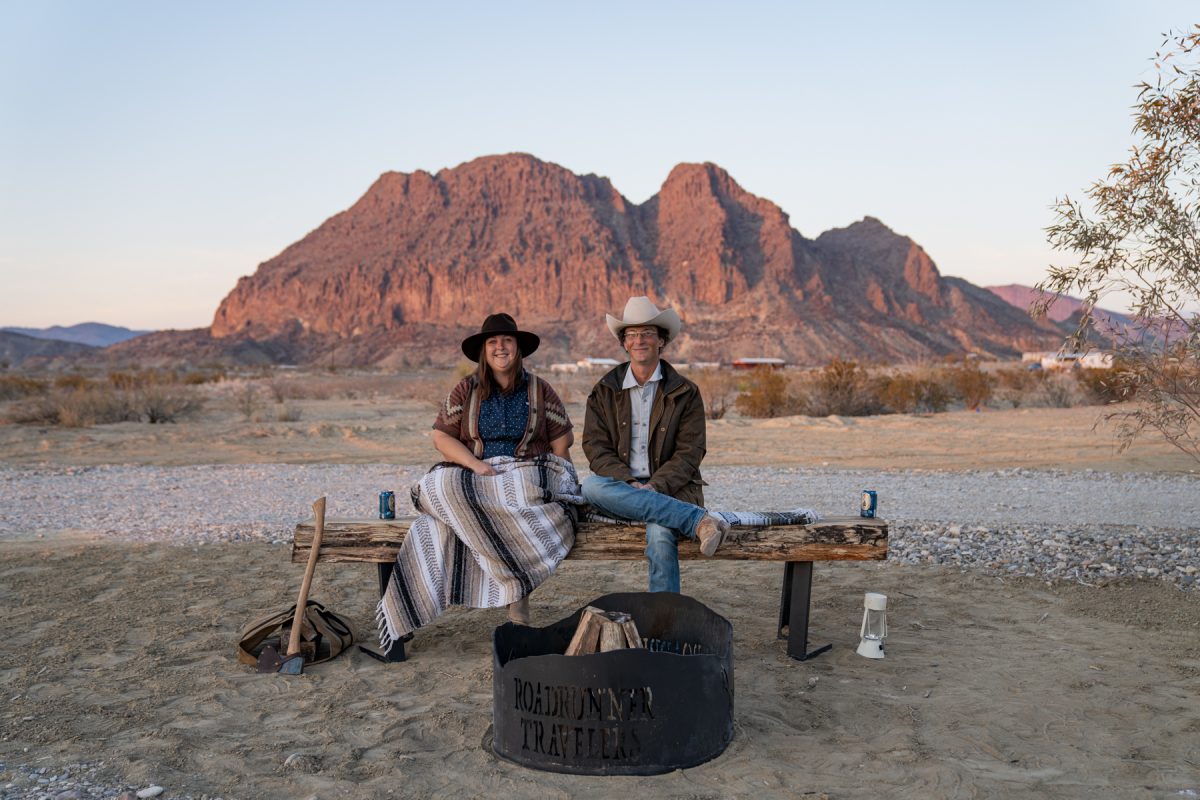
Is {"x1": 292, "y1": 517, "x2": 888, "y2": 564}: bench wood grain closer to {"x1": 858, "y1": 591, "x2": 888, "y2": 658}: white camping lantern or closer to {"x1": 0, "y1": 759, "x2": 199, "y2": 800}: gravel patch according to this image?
{"x1": 858, "y1": 591, "x2": 888, "y2": 658}: white camping lantern

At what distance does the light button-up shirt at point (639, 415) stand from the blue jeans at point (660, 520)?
1.10ft

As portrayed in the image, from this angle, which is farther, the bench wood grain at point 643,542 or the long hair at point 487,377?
the long hair at point 487,377

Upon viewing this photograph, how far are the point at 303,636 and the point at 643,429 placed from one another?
215 centimetres

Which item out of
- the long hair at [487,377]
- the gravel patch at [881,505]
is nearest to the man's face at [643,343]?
the long hair at [487,377]

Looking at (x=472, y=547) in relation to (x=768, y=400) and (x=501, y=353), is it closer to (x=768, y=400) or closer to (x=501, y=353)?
(x=501, y=353)

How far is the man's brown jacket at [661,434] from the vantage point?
5168 mm

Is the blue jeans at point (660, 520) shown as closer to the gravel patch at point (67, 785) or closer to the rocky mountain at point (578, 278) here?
the gravel patch at point (67, 785)

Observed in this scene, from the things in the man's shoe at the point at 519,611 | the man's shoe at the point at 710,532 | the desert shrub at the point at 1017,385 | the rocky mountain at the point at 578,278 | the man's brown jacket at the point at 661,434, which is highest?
the rocky mountain at the point at 578,278

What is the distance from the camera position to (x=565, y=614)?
19.5ft

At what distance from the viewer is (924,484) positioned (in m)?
12.4

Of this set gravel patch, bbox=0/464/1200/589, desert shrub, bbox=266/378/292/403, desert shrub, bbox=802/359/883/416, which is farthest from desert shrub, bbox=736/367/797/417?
desert shrub, bbox=266/378/292/403

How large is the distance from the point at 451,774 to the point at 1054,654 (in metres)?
3.40

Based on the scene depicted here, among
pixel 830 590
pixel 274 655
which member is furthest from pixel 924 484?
pixel 274 655

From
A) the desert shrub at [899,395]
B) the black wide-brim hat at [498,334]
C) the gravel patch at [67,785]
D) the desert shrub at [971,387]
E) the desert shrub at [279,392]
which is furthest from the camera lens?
the desert shrub at [279,392]
